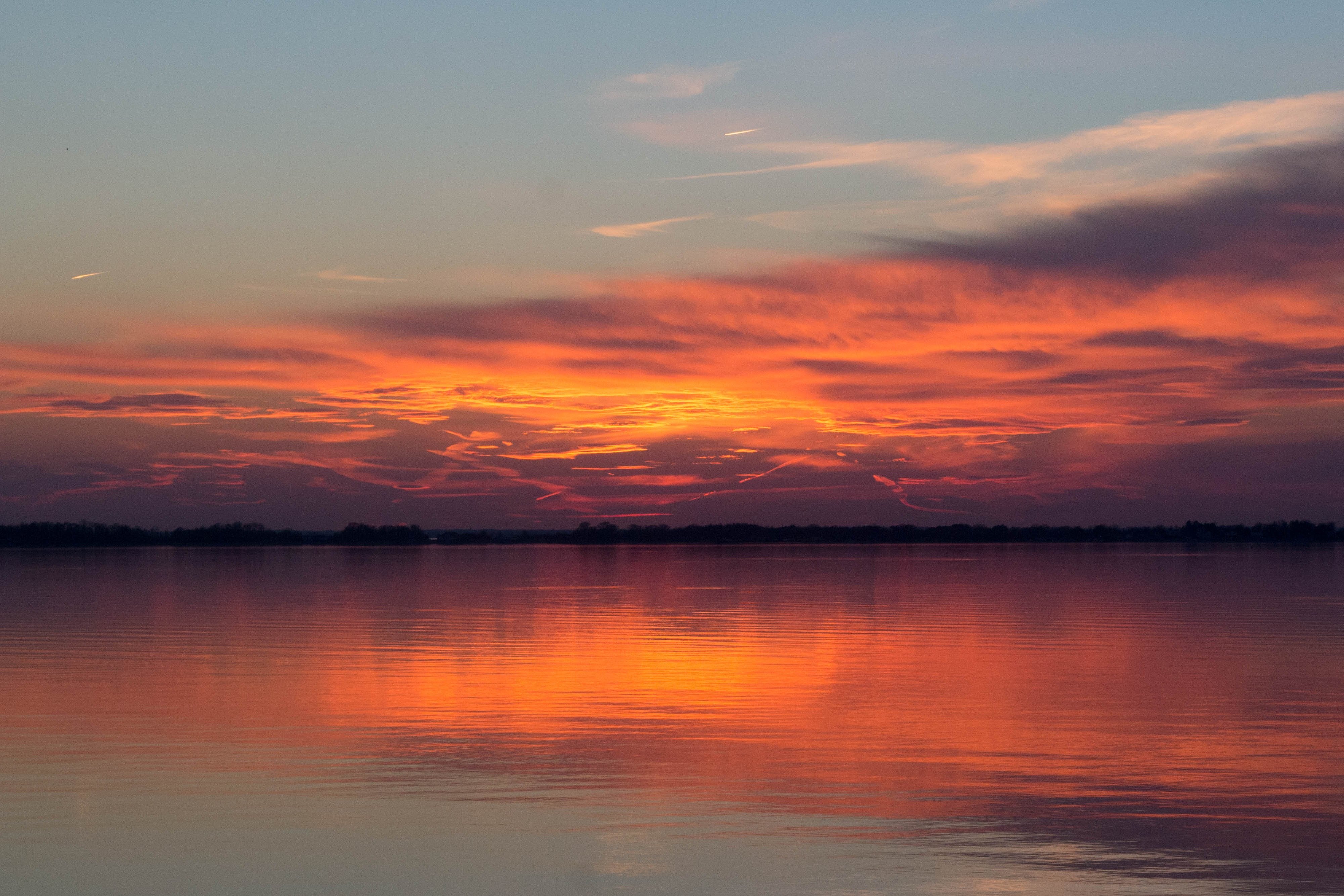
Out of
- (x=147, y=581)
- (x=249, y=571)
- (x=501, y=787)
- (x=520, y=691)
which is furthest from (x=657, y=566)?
(x=501, y=787)

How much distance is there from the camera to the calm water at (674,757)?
11.6 metres

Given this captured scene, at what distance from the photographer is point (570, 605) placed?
50438mm

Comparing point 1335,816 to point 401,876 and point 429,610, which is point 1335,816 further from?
point 429,610

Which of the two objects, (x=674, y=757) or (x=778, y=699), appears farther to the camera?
(x=778, y=699)

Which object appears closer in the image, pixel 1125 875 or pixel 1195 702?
pixel 1125 875

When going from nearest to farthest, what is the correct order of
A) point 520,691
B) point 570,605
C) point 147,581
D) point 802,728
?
point 802,728
point 520,691
point 570,605
point 147,581

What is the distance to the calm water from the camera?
11.6 m

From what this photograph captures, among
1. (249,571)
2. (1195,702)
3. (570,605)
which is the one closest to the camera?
(1195,702)

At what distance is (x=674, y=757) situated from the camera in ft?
54.9

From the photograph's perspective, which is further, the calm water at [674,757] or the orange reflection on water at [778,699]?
the orange reflection on water at [778,699]

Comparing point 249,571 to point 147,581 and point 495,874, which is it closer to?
point 147,581

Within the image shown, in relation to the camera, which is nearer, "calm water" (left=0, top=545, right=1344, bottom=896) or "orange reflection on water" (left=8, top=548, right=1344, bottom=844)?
"calm water" (left=0, top=545, right=1344, bottom=896)

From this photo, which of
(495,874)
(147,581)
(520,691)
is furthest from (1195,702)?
(147,581)

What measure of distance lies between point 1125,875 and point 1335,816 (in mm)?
3596
